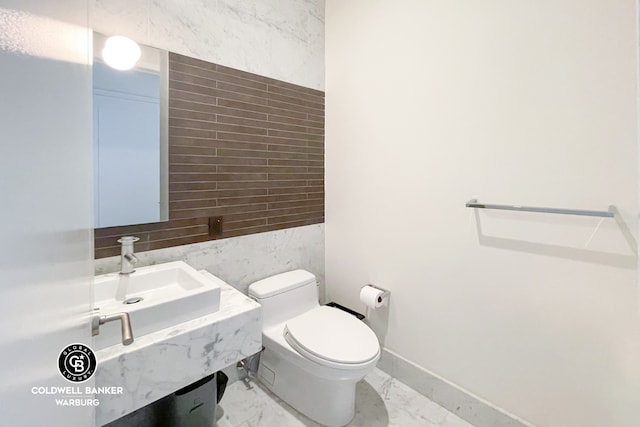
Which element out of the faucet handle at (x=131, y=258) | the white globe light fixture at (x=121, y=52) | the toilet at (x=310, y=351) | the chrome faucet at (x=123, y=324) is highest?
the white globe light fixture at (x=121, y=52)

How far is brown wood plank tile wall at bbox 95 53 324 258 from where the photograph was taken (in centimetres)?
148

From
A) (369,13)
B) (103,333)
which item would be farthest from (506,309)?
(369,13)

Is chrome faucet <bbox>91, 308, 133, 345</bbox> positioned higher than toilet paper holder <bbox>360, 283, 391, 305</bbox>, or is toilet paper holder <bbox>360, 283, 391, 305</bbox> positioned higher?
chrome faucet <bbox>91, 308, 133, 345</bbox>

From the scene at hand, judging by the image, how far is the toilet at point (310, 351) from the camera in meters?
1.34

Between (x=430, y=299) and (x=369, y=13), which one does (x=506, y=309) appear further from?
(x=369, y=13)

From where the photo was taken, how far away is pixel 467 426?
4.88 ft

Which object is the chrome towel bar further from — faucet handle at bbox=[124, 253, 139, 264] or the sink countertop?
faucet handle at bbox=[124, 253, 139, 264]

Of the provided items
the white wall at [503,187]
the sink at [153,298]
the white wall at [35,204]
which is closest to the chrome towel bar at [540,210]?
the white wall at [503,187]

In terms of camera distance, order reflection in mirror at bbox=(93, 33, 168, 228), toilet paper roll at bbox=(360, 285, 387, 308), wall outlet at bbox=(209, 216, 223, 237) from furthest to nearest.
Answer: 1. toilet paper roll at bbox=(360, 285, 387, 308)
2. wall outlet at bbox=(209, 216, 223, 237)
3. reflection in mirror at bbox=(93, 33, 168, 228)

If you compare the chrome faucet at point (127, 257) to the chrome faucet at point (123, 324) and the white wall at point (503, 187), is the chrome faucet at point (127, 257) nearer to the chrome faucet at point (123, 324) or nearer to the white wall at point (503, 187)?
the chrome faucet at point (123, 324)

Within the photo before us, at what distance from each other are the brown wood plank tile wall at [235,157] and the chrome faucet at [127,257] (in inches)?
3.4

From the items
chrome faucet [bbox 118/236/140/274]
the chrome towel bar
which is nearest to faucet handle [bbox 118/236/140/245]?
chrome faucet [bbox 118/236/140/274]

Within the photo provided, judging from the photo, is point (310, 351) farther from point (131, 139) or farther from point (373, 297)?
point (131, 139)

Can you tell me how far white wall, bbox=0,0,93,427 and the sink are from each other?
593 mm
